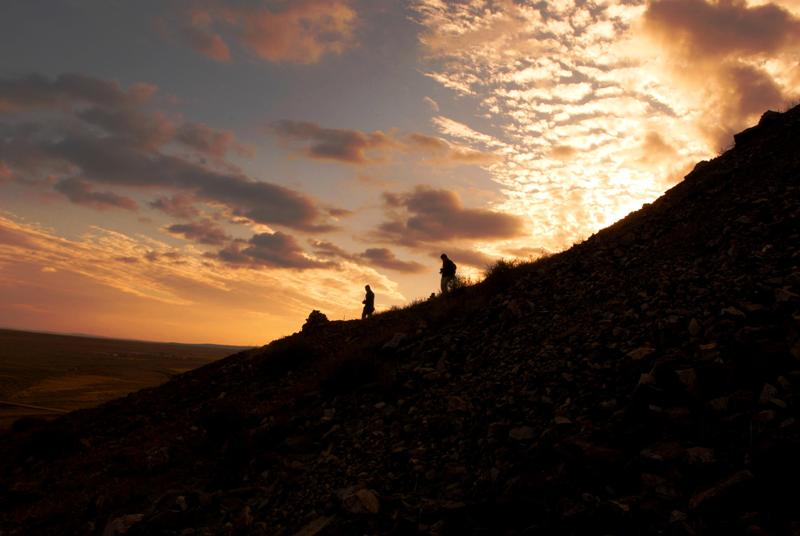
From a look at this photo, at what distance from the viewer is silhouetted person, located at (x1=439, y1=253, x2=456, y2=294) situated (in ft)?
62.1

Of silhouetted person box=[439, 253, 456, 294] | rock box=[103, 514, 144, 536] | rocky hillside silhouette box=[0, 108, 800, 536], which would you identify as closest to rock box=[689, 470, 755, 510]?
rocky hillside silhouette box=[0, 108, 800, 536]

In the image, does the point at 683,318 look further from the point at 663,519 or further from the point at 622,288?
the point at 663,519

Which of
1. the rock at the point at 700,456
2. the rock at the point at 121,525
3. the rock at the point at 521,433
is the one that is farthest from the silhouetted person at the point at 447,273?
the rock at the point at 700,456

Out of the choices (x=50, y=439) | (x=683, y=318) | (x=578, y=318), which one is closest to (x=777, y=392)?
(x=683, y=318)

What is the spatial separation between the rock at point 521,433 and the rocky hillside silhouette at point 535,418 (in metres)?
0.07

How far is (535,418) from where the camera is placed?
22.0ft

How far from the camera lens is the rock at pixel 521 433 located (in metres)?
6.31

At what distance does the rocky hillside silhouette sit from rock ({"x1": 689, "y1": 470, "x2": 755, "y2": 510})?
1 centimetres

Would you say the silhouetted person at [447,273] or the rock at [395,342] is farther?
the silhouetted person at [447,273]

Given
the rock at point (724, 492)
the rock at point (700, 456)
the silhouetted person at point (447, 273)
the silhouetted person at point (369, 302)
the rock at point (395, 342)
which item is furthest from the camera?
the silhouetted person at point (369, 302)

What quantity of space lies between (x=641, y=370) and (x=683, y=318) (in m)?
1.30

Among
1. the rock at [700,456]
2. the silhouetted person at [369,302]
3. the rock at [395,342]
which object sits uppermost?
the silhouetted person at [369,302]

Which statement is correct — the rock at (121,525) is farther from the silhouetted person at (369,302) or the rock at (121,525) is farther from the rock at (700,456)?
the silhouetted person at (369,302)

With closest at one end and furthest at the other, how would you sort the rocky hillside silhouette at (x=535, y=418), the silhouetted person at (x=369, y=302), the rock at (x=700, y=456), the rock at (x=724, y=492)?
1. the rock at (x=724, y=492)
2. the rock at (x=700, y=456)
3. the rocky hillside silhouette at (x=535, y=418)
4. the silhouetted person at (x=369, y=302)
